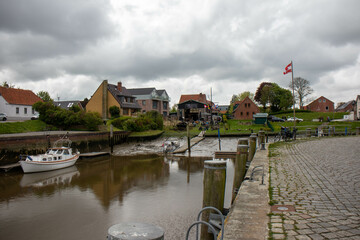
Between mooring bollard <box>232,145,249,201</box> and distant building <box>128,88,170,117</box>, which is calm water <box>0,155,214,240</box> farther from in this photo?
distant building <box>128,88,170,117</box>

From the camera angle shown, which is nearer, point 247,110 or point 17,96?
point 17,96

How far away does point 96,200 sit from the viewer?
13984mm

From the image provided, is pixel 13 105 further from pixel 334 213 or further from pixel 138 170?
pixel 334 213

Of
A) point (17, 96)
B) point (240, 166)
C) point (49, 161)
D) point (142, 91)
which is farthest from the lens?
point (142, 91)

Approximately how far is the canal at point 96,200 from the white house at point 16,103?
32623 millimetres

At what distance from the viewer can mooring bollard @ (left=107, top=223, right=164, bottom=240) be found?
257 cm

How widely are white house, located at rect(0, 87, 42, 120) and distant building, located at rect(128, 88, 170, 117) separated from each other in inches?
1045

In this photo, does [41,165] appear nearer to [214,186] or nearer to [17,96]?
[214,186]

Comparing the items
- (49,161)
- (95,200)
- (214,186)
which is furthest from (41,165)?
(214,186)

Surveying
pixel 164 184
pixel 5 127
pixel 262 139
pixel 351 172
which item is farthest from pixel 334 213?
pixel 5 127

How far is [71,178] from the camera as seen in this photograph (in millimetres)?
19750

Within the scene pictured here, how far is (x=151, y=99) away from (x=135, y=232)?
6965 centimetres

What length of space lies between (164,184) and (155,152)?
53.3 ft

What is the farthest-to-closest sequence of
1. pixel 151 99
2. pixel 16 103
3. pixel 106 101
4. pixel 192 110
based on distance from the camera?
pixel 151 99 < pixel 192 110 < pixel 106 101 < pixel 16 103
